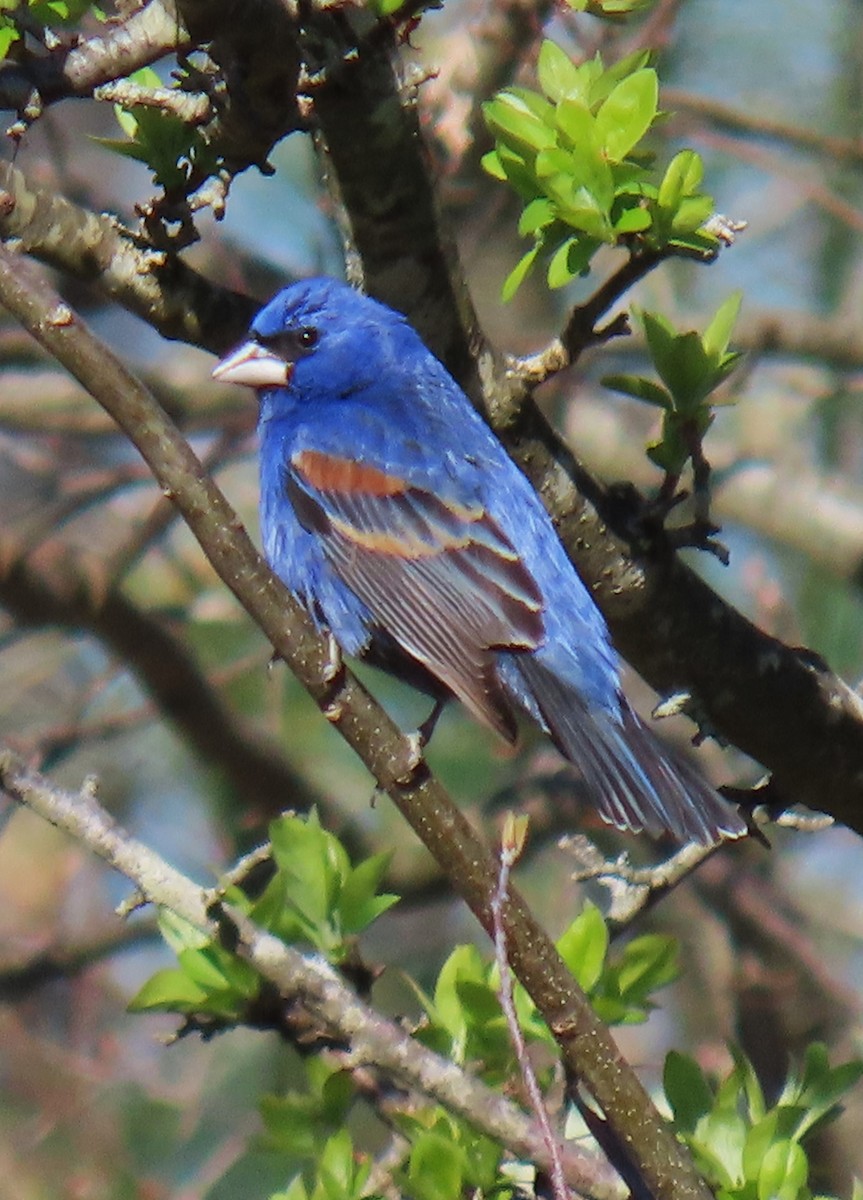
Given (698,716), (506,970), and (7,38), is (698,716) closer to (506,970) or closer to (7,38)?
(506,970)

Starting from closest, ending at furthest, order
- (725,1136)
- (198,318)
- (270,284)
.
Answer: (725,1136) → (198,318) → (270,284)

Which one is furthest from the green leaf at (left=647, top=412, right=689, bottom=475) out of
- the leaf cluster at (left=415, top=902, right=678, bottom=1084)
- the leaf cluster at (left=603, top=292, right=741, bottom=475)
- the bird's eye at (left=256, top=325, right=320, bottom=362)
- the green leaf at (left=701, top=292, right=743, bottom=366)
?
the bird's eye at (left=256, top=325, right=320, bottom=362)

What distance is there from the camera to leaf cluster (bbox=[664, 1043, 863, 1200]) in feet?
8.31

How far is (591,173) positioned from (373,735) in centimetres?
109

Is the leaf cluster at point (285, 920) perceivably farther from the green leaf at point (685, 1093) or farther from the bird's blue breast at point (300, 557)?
the bird's blue breast at point (300, 557)

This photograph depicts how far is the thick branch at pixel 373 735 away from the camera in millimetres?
2184

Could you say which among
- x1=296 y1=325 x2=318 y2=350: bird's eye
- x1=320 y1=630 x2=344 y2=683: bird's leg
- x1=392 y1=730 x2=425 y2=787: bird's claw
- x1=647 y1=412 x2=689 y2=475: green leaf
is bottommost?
x1=296 y1=325 x2=318 y2=350: bird's eye

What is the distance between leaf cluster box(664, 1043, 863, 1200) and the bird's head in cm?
243

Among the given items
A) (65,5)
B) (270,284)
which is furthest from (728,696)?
(270,284)

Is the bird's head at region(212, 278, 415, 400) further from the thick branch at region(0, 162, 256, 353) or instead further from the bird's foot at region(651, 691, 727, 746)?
the bird's foot at region(651, 691, 727, 746)

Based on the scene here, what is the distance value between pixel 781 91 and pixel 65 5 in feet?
18.2

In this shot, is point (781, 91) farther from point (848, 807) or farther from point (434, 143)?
point (848, 807)

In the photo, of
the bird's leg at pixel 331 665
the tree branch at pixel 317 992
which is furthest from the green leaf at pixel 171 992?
the bird's leg at pixel 331 665

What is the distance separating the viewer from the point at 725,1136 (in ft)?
8.64
